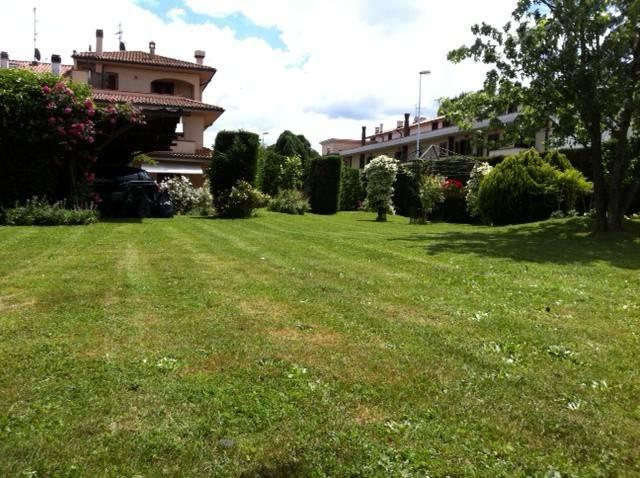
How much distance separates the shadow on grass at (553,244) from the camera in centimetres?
991

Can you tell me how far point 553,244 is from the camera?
12.0 metres

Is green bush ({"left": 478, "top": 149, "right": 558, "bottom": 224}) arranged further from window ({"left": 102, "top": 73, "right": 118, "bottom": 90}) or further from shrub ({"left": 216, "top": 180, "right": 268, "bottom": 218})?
window ({"left": 102, "top": 73, "right": 118, "bottom": 90})

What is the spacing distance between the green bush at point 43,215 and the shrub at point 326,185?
15010 mm

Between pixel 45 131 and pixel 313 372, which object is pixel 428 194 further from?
pixel 313 372

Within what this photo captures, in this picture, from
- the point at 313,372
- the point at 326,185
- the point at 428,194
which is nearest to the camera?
the point at 313,372

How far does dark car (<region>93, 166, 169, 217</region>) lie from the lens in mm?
16781

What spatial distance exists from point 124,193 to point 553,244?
11.9 meters

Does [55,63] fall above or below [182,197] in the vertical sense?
above

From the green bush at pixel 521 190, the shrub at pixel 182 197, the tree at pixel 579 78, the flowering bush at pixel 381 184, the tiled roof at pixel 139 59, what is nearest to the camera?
the tree at pixel 579 78

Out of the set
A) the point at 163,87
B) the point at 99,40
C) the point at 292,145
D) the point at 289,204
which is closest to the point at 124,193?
the point at 289,204

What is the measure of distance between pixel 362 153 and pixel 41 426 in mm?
63990

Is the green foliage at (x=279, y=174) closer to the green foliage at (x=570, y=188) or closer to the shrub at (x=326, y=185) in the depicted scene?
the shrub at (x=326, y=185)

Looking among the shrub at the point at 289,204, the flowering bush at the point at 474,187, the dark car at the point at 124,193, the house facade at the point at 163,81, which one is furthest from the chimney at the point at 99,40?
the flowering bush at the point at 474,187

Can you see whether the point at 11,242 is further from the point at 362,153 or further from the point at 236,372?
the point at 362,153
